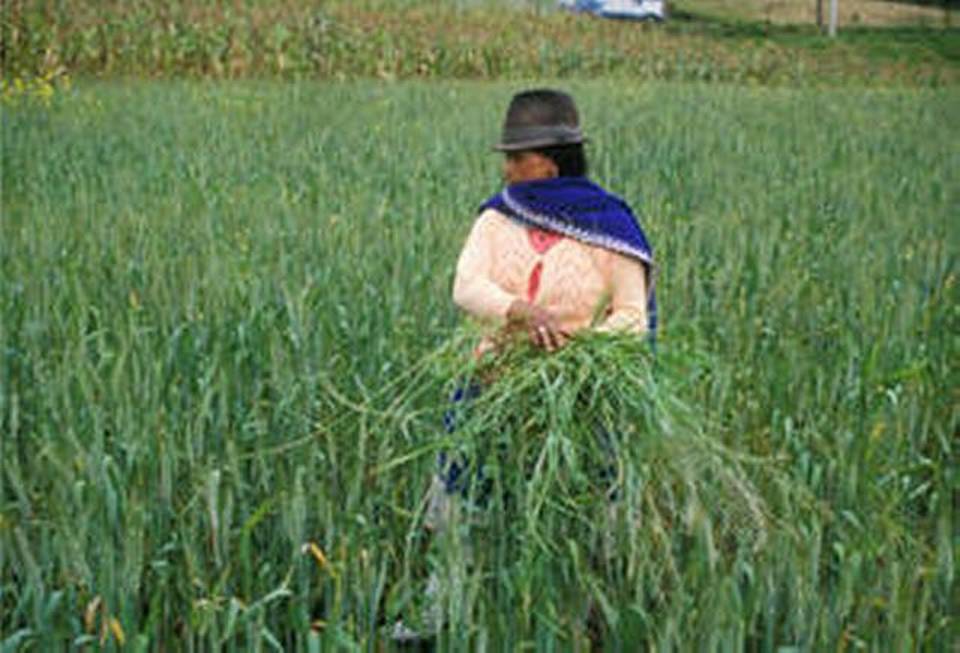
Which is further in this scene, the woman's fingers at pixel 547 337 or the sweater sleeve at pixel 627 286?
the sweater sleeve at pixel 627 286

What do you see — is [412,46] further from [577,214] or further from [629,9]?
[577,214]

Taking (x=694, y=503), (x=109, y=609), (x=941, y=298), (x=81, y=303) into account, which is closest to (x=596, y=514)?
(x=694, y=503)

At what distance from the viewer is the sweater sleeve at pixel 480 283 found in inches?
111

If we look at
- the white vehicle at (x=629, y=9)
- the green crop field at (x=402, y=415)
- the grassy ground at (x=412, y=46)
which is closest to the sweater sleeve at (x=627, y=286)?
the green crop field at (x=402, y=415)

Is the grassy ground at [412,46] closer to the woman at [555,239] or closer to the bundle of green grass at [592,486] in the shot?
the woman at [555,239]

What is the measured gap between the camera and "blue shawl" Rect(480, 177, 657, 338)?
291 cm

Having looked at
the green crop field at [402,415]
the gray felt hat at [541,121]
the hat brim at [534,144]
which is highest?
the gray felt hat at [541,121]

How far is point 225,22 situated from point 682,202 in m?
13.6

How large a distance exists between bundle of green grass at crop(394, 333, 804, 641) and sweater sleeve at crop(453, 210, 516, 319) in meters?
0.11

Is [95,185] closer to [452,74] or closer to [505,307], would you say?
[505,307]

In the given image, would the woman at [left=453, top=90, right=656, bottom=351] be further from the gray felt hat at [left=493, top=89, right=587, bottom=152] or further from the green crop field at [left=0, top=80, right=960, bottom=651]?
the green crop field at [left=0, top=80, right=960, bottom=651]

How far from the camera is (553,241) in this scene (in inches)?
116

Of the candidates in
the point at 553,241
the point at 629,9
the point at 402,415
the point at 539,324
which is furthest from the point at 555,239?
the point at 629,9

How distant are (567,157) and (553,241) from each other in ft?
0.58
